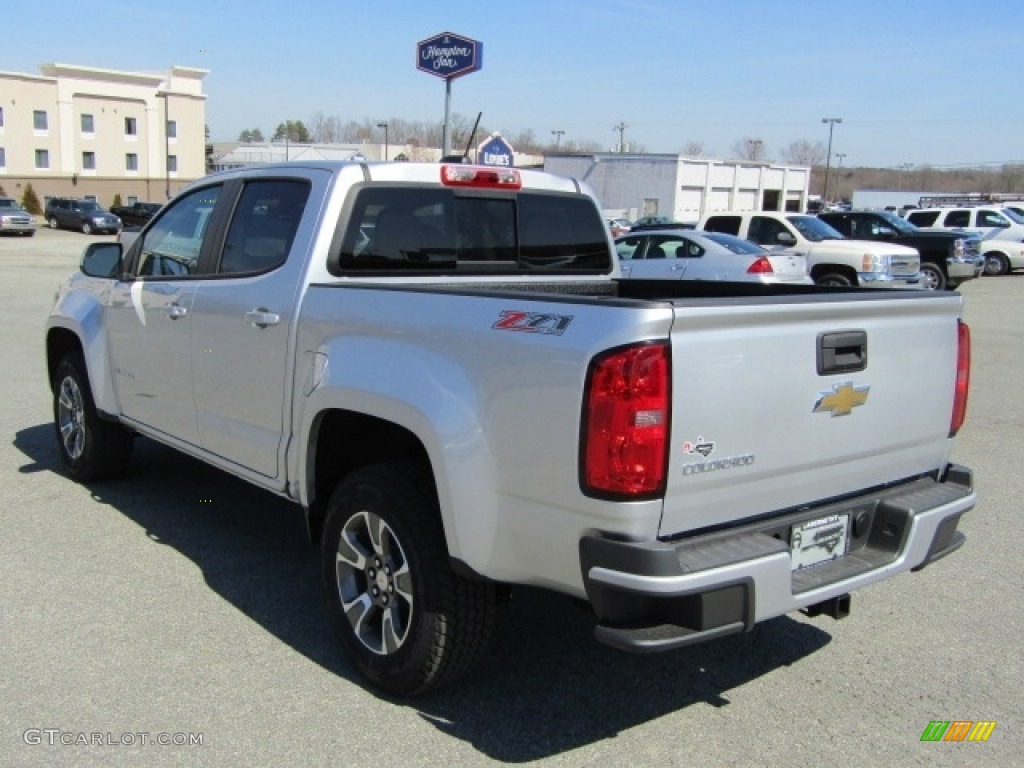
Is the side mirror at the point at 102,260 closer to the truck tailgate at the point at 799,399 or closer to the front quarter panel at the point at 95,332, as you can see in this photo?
the front quarter panel at the point at 95,332

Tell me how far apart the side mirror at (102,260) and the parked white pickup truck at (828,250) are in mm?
12996

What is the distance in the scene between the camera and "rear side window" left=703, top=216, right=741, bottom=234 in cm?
Answer: 1844

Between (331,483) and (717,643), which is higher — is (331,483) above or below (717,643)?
above

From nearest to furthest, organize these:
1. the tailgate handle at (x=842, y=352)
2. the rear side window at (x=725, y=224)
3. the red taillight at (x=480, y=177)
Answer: the tailgate handle at (x=842, y=352) < the red taillight at (x=480, y=177) < the rear side window at (x=725, y=224)

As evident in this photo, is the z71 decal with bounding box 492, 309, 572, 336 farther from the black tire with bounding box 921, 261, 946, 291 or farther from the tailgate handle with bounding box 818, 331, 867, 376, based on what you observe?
the black tire with bounding box 921, 261, 946, 291

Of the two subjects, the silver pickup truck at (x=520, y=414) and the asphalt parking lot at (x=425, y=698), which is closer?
the silver pickup truck at (x=520, y=414)

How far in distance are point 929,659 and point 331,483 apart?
254 cm

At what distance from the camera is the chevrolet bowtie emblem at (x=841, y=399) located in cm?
309

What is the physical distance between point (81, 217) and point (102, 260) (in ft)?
156

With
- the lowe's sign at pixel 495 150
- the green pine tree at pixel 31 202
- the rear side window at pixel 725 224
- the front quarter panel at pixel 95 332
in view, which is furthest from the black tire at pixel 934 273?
the green pine tree at pixel 31 202

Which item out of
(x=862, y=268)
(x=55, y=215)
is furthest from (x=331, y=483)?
(x=55, y=215)

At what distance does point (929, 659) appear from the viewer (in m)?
3.89

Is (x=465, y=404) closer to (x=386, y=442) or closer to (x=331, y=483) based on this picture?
(x=386, y=442)

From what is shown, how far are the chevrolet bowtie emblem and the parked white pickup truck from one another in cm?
1369
